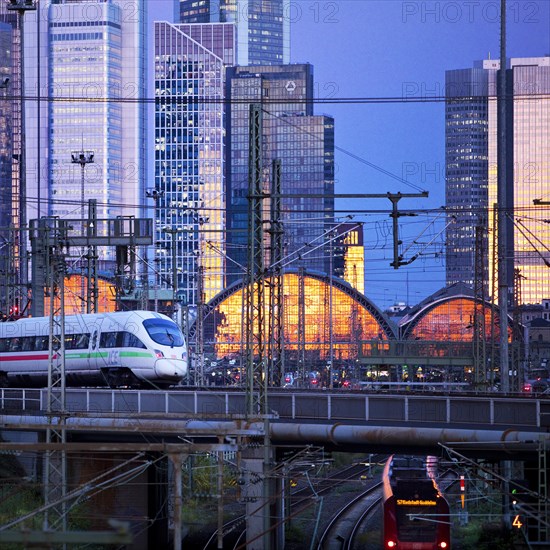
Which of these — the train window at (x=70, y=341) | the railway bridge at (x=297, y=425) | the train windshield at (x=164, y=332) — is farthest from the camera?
the train window at (x=70, y=341)

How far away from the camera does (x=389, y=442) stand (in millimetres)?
38312

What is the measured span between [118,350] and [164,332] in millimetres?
2034

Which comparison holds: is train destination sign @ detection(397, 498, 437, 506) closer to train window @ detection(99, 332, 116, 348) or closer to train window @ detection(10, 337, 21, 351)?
train window @ detection(99, 332, 116, 348)

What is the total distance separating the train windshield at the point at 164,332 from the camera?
166 ft

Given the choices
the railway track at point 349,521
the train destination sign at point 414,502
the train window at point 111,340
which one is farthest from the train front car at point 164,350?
the train destination sign at point 414,502

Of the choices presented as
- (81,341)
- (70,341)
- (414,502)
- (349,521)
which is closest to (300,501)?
(349,521)

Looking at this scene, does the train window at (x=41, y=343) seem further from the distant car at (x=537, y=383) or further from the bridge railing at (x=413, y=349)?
the distant car at (x=537, y=383)

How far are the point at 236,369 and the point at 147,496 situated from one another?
70.1m

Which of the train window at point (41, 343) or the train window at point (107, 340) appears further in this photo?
the train window at point (41, 343)

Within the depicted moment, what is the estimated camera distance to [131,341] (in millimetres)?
50312

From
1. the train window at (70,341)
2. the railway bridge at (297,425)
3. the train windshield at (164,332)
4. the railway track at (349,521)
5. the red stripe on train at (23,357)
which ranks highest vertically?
the train windshield at (164,332)

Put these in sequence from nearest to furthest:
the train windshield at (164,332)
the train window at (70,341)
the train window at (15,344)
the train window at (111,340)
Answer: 1. the train windshield at (164,332)
2. the train window at (111,340)
3. the train window at (70,341)
4. the train window at (15,344)

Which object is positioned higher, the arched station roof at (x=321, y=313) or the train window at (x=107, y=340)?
the train window at (x=107, y=340)

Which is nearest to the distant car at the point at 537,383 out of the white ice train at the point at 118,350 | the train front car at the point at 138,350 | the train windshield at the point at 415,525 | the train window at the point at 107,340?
the train front car at the point at 138,350
